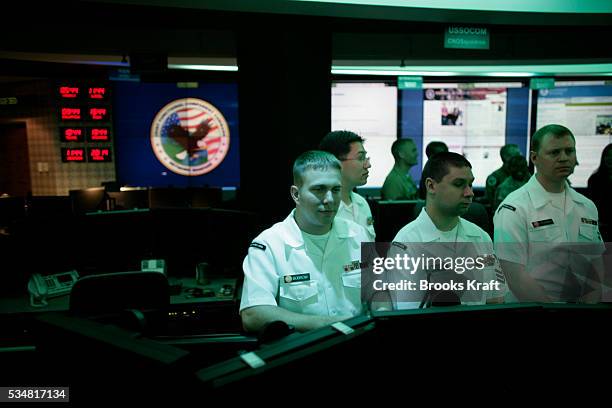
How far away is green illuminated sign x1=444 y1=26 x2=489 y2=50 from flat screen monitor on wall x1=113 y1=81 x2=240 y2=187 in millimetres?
4081

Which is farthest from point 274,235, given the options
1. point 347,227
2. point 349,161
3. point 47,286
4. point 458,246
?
point 47,286

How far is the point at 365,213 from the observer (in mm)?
3074

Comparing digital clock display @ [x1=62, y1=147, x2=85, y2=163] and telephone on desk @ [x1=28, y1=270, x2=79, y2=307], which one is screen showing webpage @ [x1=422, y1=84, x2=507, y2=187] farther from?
telephone on desk @ [x1=28, y1=270, x2=79, y2=307]

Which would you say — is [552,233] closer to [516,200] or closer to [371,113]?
[516,200]

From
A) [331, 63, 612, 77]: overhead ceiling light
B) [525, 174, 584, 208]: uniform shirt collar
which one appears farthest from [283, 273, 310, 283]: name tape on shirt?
[331, 63, 612, 77]: overhead ceiling light

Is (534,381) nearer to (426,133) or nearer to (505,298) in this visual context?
(505,298)

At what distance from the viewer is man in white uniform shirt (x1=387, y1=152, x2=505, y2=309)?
199 centimetres

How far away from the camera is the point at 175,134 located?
7.72 m

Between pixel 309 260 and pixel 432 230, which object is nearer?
pixel 309 260

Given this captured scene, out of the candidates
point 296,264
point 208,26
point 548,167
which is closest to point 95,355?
point 296,264

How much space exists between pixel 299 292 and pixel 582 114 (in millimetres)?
7616

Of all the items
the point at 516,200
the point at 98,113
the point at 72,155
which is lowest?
the point at 516,200

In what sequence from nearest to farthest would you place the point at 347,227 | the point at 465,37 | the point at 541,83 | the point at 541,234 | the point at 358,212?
the point at 347,227 → the point at 541,234 → the point at 358,212 → the point at 465,37 → the point at 541,83

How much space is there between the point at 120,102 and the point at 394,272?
6.89m
